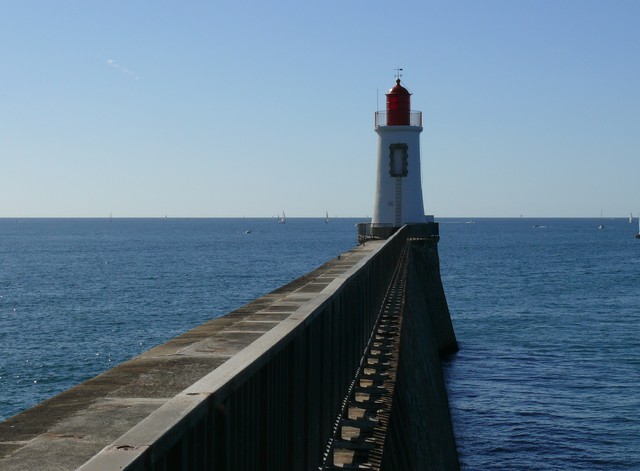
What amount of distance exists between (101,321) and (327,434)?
45.3m

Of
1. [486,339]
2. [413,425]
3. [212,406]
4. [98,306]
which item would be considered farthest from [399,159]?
[212,406]

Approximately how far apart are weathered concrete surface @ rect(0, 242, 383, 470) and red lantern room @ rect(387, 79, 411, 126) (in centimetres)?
3817

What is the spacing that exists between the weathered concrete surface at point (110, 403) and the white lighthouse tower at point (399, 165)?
123ft

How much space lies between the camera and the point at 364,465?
314 inches

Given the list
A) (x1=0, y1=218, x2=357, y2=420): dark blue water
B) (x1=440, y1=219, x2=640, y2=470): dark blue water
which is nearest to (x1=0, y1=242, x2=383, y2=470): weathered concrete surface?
(x1=440, y1=219, x2=640, y2=470): dark blue water

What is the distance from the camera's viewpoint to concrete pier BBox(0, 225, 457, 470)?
373cm

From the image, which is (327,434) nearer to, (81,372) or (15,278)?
(81,372)

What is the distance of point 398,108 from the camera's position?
47219 mm

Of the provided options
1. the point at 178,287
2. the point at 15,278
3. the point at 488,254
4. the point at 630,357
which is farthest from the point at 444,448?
the point at 488,254

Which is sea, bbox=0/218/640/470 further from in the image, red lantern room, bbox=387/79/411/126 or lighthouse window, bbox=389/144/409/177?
red lantern room, bbox=387/79/411/126

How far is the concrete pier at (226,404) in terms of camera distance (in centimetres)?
373

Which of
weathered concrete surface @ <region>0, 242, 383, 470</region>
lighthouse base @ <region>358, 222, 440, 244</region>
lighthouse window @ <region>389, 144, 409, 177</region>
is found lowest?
weathered concrete surface @ <region>0, 242, 383, 470</region>

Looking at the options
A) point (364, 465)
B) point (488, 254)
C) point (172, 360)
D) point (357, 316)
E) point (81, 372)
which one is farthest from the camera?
point (488, 254)

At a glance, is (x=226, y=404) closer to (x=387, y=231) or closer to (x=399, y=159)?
(x=387, y=231)
